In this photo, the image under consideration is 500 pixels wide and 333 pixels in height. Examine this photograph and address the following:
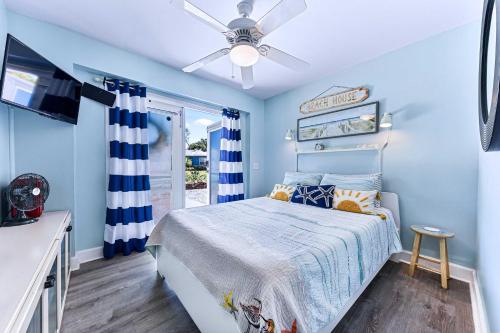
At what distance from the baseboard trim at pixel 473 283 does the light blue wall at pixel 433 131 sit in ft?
0.24

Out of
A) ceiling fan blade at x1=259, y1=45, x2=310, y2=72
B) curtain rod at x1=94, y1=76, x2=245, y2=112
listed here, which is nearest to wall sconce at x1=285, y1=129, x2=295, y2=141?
curtain rod at x1=94, y1=76, x2=245, y2=112

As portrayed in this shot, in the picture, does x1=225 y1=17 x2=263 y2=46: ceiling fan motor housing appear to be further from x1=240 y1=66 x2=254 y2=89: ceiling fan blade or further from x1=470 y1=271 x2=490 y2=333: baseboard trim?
x1=470 y1=271 x2=490 y2=333: baseboard trim

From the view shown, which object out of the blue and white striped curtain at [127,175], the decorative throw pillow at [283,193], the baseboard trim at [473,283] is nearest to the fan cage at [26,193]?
the blue and white striped curtain at [127,175]

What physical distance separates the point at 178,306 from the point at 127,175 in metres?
1.64

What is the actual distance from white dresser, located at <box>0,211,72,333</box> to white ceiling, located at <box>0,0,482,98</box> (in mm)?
1933

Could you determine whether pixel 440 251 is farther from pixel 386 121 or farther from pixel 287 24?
pixel 287 24

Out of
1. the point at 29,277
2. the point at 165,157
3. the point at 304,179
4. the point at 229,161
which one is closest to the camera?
the point at 29,277

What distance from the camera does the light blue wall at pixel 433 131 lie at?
1.92m

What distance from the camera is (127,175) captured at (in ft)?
8.02

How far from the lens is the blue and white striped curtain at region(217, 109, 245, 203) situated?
3.55m

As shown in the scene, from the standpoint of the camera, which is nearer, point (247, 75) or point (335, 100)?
point (247, 75)

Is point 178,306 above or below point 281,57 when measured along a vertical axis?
below

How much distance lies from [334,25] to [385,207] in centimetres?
211

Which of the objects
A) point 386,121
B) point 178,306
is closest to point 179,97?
point 178,306
